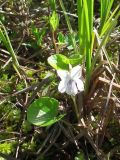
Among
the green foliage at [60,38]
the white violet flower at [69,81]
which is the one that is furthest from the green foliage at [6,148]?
the green foliage at [60,38]

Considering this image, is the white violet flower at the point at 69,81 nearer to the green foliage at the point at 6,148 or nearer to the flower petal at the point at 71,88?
the flower petal at the point at 71,88

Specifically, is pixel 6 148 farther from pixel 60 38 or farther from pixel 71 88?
pixel 60 38

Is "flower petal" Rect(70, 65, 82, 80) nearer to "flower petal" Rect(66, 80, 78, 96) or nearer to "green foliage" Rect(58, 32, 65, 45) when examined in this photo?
"flower petal" Rect(66, 80, 78, 96)

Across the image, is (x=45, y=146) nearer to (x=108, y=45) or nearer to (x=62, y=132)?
(x=62, y=132)

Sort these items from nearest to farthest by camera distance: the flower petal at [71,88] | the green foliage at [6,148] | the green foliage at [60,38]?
the flower petal at [71,88], the green foliage at [6,148], the green foliage at [60,38]

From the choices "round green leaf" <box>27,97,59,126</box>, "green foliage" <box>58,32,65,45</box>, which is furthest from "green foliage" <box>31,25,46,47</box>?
"round green leaf" <box>27,97,59,126</box>

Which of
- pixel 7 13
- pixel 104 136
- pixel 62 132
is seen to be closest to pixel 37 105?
pixel 62 132

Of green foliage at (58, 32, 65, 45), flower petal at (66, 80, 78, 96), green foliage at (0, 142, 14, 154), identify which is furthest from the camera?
green foliage at (58, 32, 65, 45)
